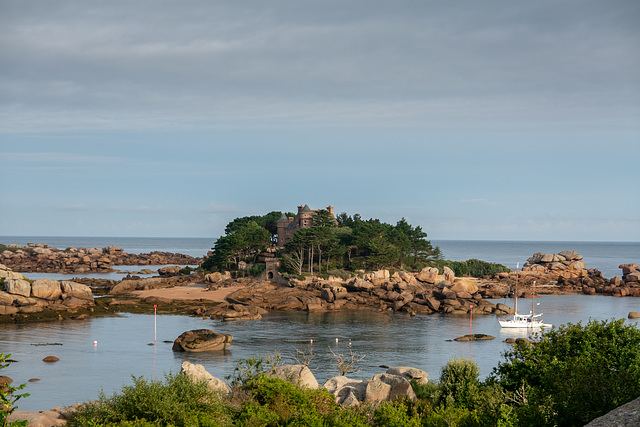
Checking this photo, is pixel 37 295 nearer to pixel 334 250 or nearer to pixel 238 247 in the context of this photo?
pixel 238 247

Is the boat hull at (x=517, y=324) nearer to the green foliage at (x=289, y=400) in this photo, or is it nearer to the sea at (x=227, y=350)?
the sea at (x=227, y=350)

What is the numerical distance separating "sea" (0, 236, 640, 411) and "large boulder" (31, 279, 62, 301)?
818 cm

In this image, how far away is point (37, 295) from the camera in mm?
65312

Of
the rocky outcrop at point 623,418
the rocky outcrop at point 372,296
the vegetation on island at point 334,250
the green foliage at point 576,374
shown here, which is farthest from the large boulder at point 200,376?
the vegetation on island at point 334,250

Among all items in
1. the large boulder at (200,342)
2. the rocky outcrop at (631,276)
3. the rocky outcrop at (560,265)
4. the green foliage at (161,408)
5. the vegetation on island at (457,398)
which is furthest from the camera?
the rocky outcrop at (560,265)

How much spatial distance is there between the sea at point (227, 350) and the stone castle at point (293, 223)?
38075mm

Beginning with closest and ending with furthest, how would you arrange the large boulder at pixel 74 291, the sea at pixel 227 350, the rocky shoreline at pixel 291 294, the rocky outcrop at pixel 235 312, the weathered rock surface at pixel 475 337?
the sea at pixel 227 350, the weathered rock surface at pixel 475 337, the rocky outcrop at pixel 235 312, the rocky shoreline at pixel 291 294, the large boulder at pixel 74 291

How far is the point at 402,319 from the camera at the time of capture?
6700cm

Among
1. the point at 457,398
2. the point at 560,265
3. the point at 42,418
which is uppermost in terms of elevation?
the point at 560,265

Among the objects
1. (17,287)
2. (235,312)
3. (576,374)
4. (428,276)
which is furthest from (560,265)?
(576,374)

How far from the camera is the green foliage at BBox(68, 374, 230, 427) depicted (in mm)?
18047

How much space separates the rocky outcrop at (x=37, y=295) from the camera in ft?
202

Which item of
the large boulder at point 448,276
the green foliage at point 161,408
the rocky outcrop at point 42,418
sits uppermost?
the large boulder at point 448,276

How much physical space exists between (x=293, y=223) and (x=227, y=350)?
217ft
